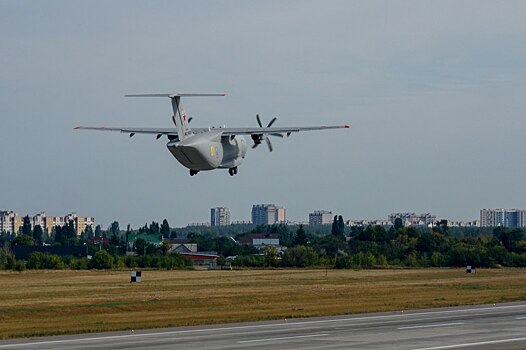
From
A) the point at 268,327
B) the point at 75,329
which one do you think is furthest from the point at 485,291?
the point at 75,329

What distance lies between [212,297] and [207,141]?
15718 millimetres

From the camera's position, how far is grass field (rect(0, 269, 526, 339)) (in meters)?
58.5

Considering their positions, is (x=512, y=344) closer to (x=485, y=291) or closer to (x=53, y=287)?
(x=485, y=291)

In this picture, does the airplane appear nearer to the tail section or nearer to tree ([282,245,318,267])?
the tail section

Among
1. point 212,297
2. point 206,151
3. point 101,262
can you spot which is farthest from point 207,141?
point 101,262

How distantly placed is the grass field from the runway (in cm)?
391

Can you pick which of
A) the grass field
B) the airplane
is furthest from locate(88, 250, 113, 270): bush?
the airplane

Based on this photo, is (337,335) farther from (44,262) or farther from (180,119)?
(44,262)

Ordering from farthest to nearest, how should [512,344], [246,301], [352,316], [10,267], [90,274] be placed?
1. [10,267]
2. [90,274]
3. [246,301]
4. [352,316]
5. [512,344]

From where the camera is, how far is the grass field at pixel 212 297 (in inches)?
2302

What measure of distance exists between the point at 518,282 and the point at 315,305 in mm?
30149

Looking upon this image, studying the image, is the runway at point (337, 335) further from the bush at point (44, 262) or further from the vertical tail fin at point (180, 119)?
the bush at point (44, 262)

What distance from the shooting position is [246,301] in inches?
2844

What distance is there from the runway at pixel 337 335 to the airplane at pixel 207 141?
12.1 metres
